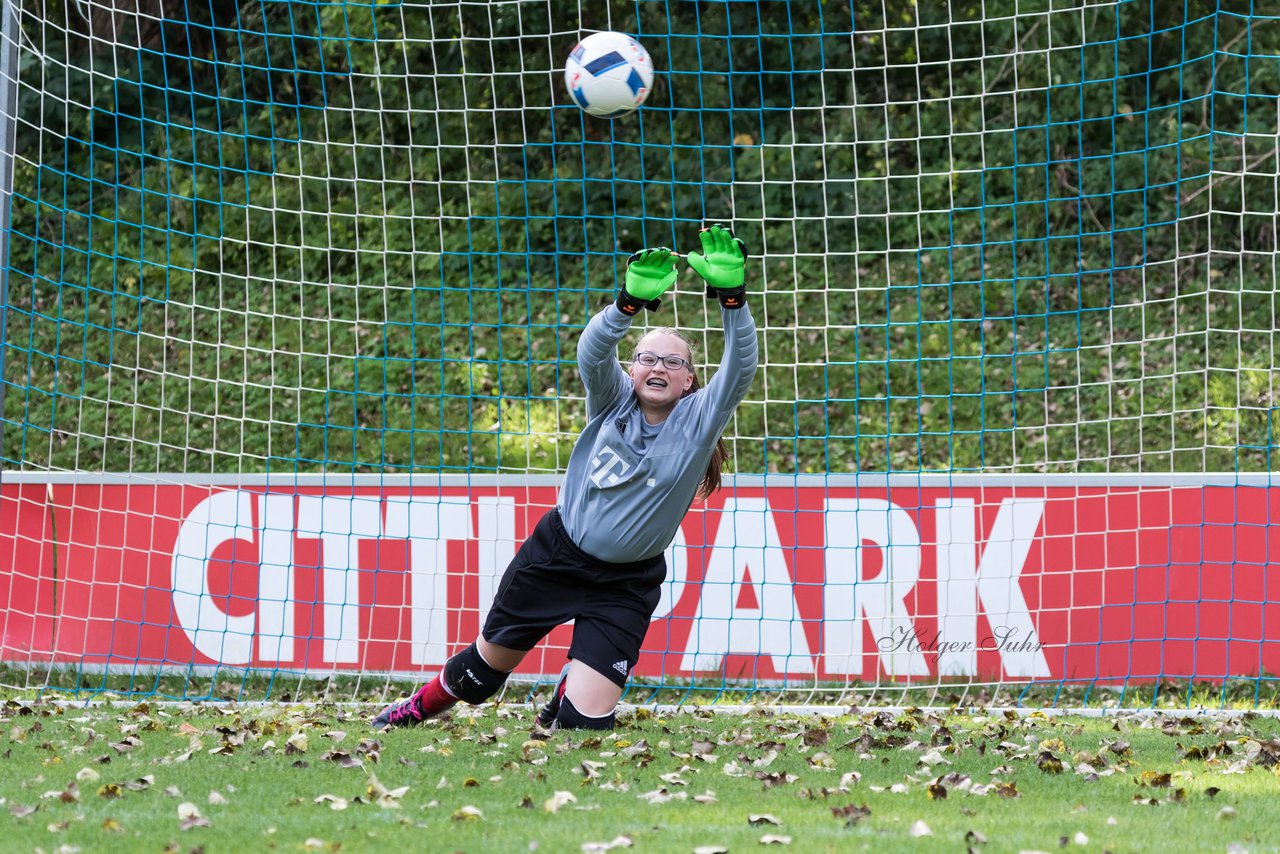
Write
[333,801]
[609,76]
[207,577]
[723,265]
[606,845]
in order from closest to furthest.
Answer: [606,845] < [333,801] < [723,265] < [609,76] < [207,577]

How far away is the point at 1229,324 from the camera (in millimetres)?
10805

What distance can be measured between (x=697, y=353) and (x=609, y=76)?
15.5 feet

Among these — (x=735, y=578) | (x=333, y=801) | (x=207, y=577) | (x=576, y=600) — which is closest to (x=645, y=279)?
(x=576, y=600)

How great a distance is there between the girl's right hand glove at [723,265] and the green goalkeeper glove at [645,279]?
13 cm

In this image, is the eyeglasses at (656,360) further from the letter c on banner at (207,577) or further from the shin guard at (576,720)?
the letter c on banner at (207,577)

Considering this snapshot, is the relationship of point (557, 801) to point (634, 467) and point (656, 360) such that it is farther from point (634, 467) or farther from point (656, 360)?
point (656, 360)

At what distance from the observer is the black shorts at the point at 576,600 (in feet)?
16.7

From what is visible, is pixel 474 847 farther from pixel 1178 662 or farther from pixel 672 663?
pixel 1178 662

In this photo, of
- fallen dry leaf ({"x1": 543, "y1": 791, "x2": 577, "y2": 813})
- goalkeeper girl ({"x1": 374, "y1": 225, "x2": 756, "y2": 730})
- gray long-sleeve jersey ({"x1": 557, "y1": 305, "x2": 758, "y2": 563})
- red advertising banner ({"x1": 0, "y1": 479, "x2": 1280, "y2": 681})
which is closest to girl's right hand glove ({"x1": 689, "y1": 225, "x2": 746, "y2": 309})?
goalkeeper girl ({"x1": 374, "y1": 225, "x2": 756, "y2": 730})

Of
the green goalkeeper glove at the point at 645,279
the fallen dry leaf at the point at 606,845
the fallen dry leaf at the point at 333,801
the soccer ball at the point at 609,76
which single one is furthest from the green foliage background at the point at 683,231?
the fallen dry leaf at the point at 606,845

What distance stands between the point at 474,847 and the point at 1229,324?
8.95 m

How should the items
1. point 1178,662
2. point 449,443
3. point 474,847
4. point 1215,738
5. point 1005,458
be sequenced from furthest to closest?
point 449,443
point 1005,458
point 1178,662
point 1215,738
point 474,847

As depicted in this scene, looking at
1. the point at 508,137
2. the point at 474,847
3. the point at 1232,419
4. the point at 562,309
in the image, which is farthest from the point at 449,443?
the point at 474,847

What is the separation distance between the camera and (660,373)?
5125 mm
